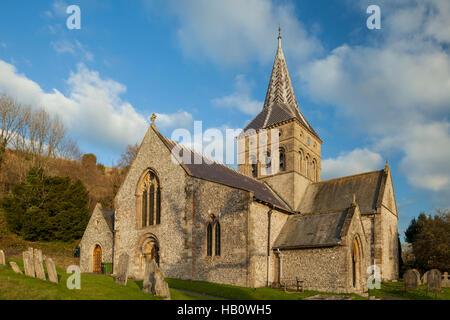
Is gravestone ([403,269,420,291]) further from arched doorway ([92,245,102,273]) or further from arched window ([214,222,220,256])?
arched doorway ([92,245,102,273])

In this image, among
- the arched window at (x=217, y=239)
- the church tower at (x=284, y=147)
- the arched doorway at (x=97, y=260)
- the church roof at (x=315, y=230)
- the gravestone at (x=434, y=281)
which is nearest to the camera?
the gravestone at (x=434, y=281)

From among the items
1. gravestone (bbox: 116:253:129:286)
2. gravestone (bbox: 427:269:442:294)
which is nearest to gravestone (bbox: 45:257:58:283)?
gravestone (bbox: 116:253:129:286)

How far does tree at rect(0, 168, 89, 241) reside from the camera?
33781mm

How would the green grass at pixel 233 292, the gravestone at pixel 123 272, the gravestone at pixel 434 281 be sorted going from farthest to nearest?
the gravestone at pixel 434 281 → the green grass at pixel 233 292 → the gravestone at pixel 123 272

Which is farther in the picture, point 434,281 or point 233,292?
point 434,281

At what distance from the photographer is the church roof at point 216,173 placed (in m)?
24.7

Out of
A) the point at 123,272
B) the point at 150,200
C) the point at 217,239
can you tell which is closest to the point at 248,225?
the point at 217,239

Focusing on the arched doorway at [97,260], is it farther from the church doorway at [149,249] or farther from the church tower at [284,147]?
the church tower at [284,147]

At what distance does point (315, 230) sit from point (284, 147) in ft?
38.4

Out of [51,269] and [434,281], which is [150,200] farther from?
[434,281]

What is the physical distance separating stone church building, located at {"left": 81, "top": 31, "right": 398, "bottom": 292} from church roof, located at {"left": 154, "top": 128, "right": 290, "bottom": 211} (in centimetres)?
14

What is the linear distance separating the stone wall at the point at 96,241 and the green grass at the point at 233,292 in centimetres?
1008

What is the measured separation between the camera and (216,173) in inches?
1041

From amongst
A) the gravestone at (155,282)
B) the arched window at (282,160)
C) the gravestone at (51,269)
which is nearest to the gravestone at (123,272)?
the gravestone at (155,282)
